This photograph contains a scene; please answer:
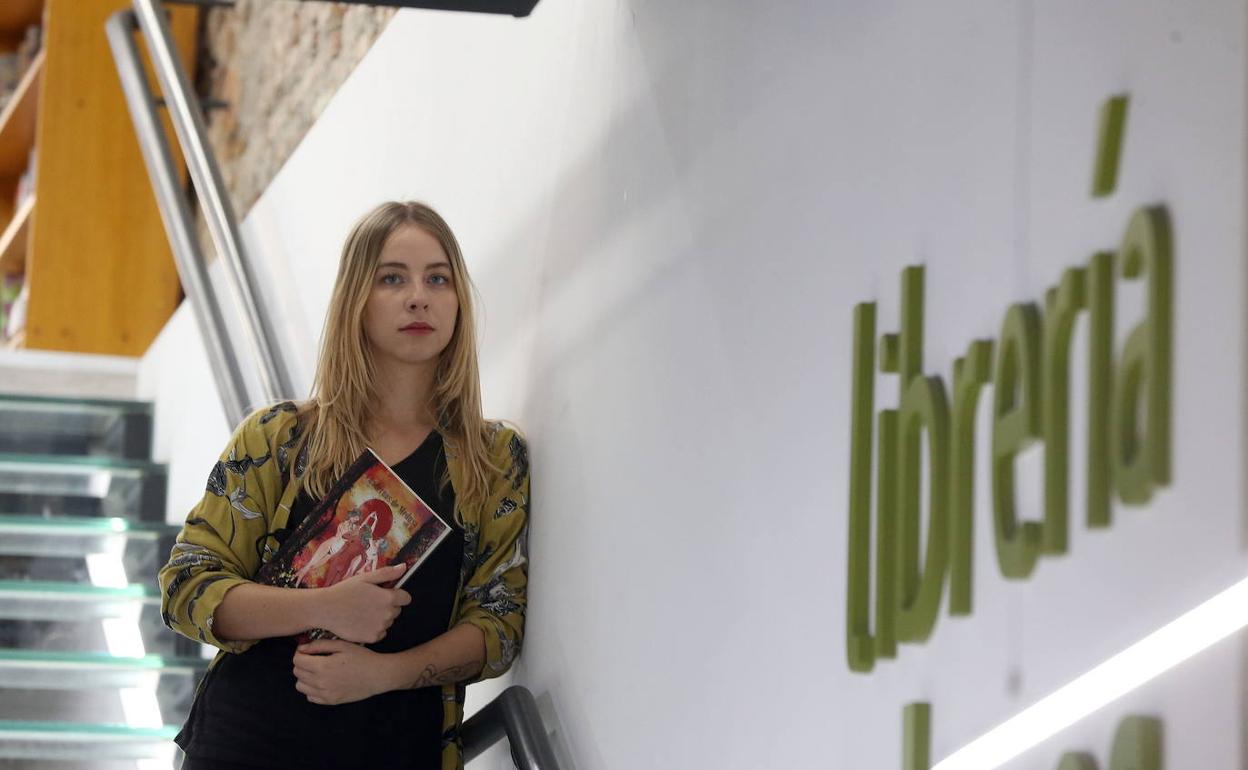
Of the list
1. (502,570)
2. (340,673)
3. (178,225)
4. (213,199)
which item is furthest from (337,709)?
(178,225)

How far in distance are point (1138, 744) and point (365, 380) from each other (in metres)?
1.60

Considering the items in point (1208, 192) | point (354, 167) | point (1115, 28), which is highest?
point (354, 167)

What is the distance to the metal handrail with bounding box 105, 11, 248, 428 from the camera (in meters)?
3.68

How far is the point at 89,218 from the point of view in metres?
6.29

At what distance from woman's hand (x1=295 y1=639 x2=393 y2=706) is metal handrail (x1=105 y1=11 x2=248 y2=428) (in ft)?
4.48

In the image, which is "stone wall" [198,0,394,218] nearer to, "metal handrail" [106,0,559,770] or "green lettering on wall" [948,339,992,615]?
"metal handrail" [106,0,559,770]

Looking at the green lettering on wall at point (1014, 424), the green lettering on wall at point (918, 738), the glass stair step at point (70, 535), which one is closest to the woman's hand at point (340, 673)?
the green lettering on wall at point (918, 738)

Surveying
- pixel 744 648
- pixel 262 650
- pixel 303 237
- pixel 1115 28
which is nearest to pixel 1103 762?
pixel 1115 28

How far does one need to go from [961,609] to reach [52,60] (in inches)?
229

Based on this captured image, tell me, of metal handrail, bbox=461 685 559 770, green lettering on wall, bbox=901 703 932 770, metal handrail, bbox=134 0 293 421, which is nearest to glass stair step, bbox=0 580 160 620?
metal handrail, bbox=134 0 293 421

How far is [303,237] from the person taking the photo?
13.8 feet

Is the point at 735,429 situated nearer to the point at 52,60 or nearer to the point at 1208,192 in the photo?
the point at 1208,192

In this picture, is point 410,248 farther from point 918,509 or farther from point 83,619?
point 83,619

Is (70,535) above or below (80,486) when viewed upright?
below
